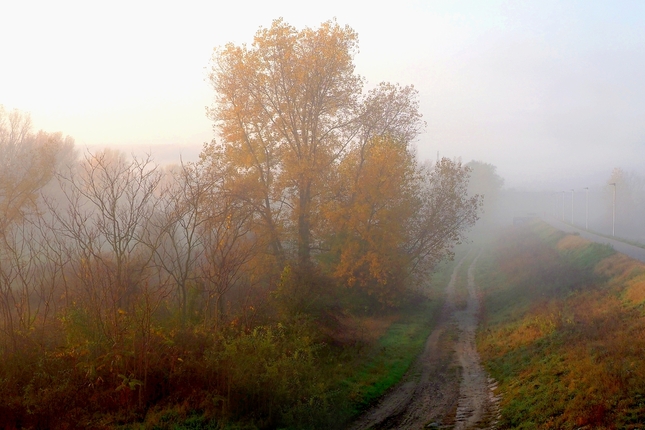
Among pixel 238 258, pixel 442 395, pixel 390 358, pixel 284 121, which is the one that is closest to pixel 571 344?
pixel 442 395

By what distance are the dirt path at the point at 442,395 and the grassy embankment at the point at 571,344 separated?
0.67 metres

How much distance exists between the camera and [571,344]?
19.1m

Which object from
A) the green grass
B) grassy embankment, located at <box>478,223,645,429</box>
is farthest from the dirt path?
grassy embankment, located at <box>478,223,645,429</box>

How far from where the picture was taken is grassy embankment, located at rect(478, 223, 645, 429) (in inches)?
525

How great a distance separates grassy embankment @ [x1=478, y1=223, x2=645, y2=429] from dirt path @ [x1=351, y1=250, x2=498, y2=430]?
673 millimetres

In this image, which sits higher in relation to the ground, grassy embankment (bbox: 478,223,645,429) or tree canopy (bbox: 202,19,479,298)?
tree canopy (bbox: 202,19,479,298)

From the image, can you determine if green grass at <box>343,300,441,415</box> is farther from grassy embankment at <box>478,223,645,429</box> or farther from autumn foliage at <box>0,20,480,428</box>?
grassy embankment at <box>478,223,645,429</box>

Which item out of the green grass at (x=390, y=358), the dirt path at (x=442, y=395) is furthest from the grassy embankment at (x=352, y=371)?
the dirt path at (x=442, y=395)

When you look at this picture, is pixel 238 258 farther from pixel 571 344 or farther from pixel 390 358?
pixel 571 344

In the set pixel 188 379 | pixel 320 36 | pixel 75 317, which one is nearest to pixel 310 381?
pixel 188 379

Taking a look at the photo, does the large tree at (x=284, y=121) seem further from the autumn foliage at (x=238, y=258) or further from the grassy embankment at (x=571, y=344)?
the grassy embankment at (x=571, y=344)

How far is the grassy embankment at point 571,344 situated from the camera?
13.3 m

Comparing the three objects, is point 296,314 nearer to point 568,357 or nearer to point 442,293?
point 568,357

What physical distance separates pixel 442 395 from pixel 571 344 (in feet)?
17.7
